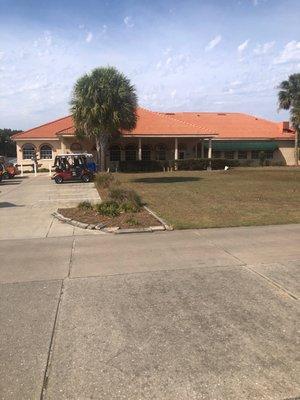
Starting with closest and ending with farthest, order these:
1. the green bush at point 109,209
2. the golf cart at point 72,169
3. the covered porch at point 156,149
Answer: the green bush at point 109,209
the golf cart at point 72,169
the covered porch at point 156,149

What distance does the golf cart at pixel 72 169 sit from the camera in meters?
30.2

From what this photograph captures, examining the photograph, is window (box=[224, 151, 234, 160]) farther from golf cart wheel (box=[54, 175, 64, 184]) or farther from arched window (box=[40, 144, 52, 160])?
golf cart wheel (box=[54, 175, 64, 184])

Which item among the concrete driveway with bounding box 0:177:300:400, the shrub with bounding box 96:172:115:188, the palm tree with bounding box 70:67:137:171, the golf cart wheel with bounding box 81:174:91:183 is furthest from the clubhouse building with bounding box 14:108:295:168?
the concrete driveway with bounding box 0:177:300:400

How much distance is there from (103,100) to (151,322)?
2420 centimetres

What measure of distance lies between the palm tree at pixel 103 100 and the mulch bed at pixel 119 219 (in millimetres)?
14791

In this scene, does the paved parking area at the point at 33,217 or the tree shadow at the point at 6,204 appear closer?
the paved parking area at the point at 33,217

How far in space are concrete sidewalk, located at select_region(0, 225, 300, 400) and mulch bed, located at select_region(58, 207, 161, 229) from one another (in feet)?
8.76

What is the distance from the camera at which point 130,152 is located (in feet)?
147

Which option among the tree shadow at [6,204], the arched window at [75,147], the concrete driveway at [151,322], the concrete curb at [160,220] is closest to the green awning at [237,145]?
the arched window at [75,147]

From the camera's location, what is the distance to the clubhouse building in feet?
139

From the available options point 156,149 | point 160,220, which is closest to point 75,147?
point 156,149

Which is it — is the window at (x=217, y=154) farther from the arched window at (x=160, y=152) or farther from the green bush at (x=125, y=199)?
the green bush at (x=125, y=199)

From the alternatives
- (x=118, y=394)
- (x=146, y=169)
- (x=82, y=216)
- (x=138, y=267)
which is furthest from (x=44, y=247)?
(x=146, y=169)

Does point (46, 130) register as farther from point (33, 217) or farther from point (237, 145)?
point (33, 217)
